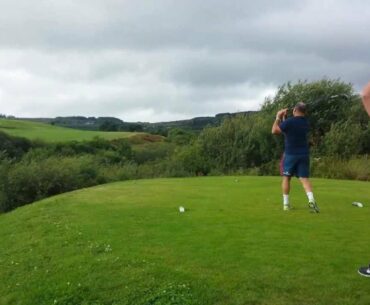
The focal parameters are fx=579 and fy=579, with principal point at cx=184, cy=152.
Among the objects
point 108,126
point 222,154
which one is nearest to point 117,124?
point 108,126

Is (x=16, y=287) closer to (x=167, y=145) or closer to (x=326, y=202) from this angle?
(x=326, y=202)

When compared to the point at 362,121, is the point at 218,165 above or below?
below

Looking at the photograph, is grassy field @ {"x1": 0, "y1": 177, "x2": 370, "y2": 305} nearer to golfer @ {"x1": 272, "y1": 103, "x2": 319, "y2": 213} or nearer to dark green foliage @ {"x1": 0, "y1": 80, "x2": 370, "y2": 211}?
golfer @ {"x1": 272, "y1": 103, "x2": 319, "y2": 213}

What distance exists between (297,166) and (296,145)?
490 mm

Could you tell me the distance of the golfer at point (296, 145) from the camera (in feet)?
43.2

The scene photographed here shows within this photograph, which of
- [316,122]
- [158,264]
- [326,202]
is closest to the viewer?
[158,264]

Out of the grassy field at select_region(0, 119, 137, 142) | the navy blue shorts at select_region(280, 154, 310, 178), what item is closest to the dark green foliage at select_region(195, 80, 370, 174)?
the navy blue shorts at select_region(280, 154, 310, 178)

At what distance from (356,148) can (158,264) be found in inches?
1360

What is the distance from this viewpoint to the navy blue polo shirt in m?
13.2

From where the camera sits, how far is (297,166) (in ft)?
44.1

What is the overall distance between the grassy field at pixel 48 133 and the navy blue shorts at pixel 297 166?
207 feet

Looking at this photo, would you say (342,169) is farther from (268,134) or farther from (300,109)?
(300,109)

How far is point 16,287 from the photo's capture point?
8922mm

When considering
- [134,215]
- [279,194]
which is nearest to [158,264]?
[134,215]
